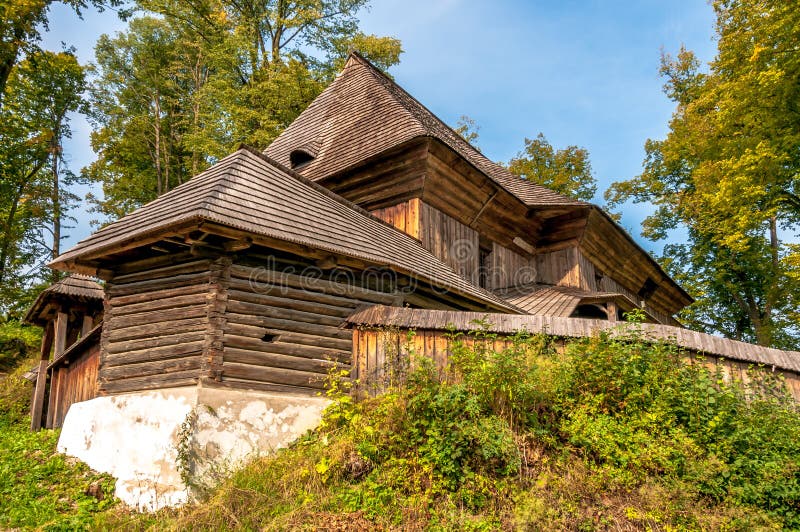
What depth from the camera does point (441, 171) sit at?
39.1 feet

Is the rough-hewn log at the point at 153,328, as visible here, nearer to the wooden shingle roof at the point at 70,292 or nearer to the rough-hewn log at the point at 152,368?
the rough-hewn log at the point at 152,368

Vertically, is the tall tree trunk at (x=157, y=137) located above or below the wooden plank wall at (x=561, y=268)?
above

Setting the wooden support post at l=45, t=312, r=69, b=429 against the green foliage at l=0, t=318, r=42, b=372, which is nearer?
the wooden support post at l=45, t=312, r=69, b=429

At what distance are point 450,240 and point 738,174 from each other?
8.97m

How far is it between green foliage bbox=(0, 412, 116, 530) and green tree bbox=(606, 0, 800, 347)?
53.1 ft

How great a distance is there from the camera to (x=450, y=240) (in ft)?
41.4

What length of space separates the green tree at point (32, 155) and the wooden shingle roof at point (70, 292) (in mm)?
9540

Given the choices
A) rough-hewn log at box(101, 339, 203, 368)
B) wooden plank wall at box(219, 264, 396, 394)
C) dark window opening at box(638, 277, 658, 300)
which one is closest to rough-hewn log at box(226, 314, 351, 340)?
wooden plank wall at box(219, 264, 396, 394)

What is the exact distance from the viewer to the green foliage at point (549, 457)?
5184 millimetres

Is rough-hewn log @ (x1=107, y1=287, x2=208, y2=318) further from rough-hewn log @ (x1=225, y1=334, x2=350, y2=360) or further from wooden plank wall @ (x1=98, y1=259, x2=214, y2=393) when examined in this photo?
rough-hewn log @ (x1=225, y1=334, x2=350, y2=360)

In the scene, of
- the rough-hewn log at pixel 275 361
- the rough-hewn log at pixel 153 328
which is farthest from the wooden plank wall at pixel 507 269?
the rough-hewn log at pixel 153 328

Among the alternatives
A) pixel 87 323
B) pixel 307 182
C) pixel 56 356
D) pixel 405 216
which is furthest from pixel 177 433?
pixel 87 323

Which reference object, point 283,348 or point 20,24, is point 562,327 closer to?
point 283,348

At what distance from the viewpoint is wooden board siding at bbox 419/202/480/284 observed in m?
11.9
